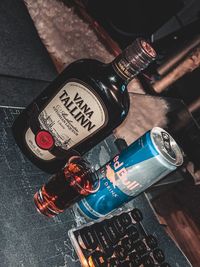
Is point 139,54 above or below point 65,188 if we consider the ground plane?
above

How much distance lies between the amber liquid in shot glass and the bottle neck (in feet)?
0.91

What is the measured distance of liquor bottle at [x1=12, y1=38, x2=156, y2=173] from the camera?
0.83 meters

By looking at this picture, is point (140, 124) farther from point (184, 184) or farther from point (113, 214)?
point (113, 214)

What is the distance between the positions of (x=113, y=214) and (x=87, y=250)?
0.18m

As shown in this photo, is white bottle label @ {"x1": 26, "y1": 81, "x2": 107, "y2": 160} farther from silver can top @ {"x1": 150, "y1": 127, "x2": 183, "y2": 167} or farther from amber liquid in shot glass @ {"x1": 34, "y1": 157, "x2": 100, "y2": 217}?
silver can top @ {"x1": 150, "y1": 127, "x2": 183, "y2": 167}

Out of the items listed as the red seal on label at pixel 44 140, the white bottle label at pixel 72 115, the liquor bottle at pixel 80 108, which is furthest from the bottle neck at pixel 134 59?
the red seal on label at pixel 44 140

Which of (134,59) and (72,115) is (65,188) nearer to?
(72,115)

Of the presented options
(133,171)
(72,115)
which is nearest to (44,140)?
(72,115)

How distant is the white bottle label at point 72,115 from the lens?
83 cm

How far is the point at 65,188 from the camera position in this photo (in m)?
0.84

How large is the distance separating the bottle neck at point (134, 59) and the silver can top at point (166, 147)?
20 cm

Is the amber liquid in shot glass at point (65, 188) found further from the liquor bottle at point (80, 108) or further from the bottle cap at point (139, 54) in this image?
the bottle cap at point (139, 54)

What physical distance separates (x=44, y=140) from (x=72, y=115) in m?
0.12

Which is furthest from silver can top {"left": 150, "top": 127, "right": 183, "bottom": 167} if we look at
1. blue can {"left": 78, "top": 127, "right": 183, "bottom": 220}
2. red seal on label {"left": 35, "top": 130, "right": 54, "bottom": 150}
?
red seal on label {"left": 35, "top": 130, "right": 54, "bottom": 150}
